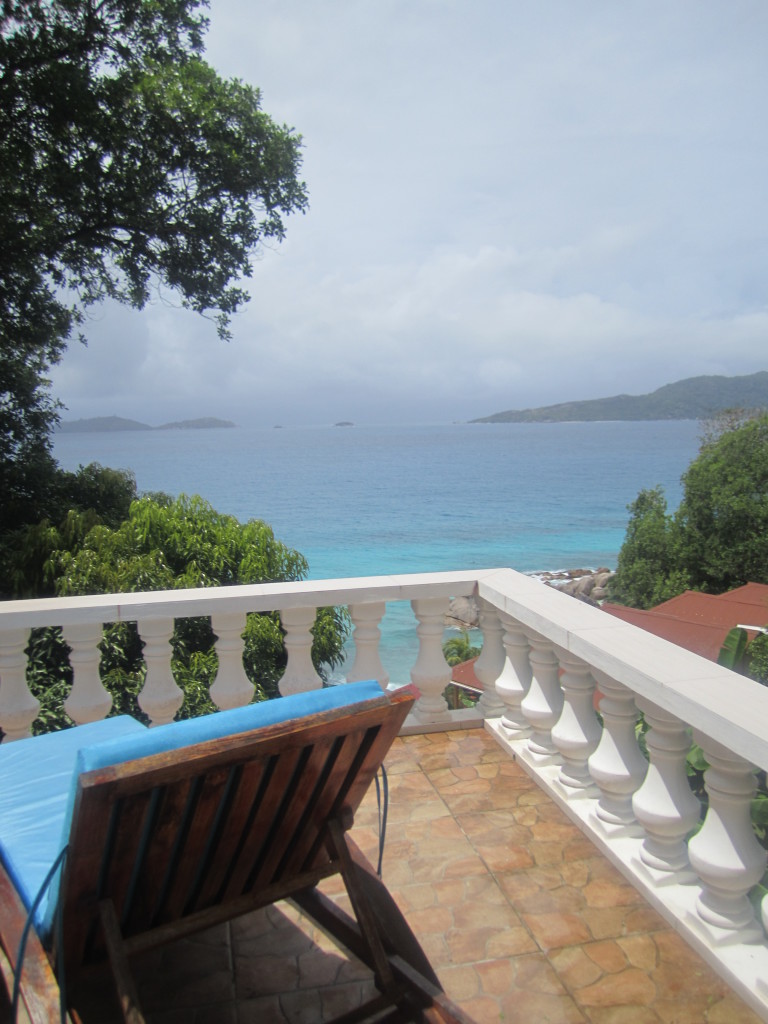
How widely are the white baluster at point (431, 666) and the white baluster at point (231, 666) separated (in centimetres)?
90

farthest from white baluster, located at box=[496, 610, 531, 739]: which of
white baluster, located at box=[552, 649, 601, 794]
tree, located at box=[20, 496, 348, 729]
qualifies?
tree, located at box=[20, 496, 348, 729]

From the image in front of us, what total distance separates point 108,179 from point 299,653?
13182 millimetres

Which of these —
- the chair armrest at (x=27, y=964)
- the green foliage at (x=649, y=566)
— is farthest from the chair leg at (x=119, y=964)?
the green foliage at (x=649, y=566)

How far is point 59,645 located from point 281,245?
9708 millimetres

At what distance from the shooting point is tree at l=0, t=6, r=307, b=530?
12406mm

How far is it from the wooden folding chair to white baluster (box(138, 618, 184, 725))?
1.58 m

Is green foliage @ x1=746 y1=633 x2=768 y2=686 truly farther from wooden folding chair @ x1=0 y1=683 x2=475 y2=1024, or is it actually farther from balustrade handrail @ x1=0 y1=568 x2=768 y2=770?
wooden folding chair @ x1=0 y1=683 x2=475 y2=1024

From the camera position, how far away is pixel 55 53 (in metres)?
12.6

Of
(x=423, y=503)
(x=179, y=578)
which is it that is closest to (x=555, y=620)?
(x=179, y=578)

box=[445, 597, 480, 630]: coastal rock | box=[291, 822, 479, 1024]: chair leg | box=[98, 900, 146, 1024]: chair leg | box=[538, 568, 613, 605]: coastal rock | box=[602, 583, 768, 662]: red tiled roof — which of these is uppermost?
box=[98, 900, 146, 1024]: chair leg

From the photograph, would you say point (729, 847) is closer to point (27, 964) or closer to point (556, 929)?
point (556, 929)

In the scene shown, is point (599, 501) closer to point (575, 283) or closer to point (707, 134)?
point (575, 283)

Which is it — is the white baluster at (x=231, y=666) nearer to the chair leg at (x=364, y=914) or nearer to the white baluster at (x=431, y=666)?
the white baluster at (x=431, y=666)

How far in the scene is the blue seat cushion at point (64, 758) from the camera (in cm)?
138
